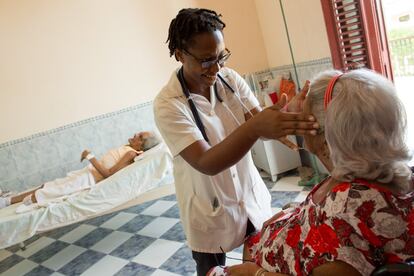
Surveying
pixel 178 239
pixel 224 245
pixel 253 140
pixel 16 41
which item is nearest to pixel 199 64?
pixel 253 140

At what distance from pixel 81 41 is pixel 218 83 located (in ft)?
9.44

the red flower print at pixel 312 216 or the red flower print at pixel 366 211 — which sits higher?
the red flower print at pixel 366 211

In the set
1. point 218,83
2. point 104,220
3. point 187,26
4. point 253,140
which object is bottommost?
point 104,220

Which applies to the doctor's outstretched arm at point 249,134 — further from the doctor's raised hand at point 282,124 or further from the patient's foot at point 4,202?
the patient's foot at point 4,202

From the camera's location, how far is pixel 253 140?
883 millimetres

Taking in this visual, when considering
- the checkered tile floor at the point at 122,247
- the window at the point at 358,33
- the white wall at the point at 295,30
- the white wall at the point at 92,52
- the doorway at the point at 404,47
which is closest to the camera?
the window at the point at 358,33

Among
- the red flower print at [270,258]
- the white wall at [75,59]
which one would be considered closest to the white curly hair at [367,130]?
the red flower print at [270,258]

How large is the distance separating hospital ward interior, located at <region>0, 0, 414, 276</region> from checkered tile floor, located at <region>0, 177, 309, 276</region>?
0.06 ft

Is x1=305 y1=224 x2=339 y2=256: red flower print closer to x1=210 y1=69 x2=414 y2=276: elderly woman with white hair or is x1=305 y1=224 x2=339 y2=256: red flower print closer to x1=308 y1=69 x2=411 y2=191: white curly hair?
x1=210 y1=69 x2=414 y2=276: elderly woman with white hair

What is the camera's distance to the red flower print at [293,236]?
3.05ft

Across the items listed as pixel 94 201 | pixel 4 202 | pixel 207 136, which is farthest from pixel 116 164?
pixel 207 136

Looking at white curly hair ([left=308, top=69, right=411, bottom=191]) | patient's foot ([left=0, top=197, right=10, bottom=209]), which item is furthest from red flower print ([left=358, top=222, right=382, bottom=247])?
patient's foot ([left=0, top=197, right=10, bottom=209])

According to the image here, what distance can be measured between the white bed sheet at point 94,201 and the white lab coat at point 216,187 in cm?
161

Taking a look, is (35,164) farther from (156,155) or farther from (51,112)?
(156,155)
